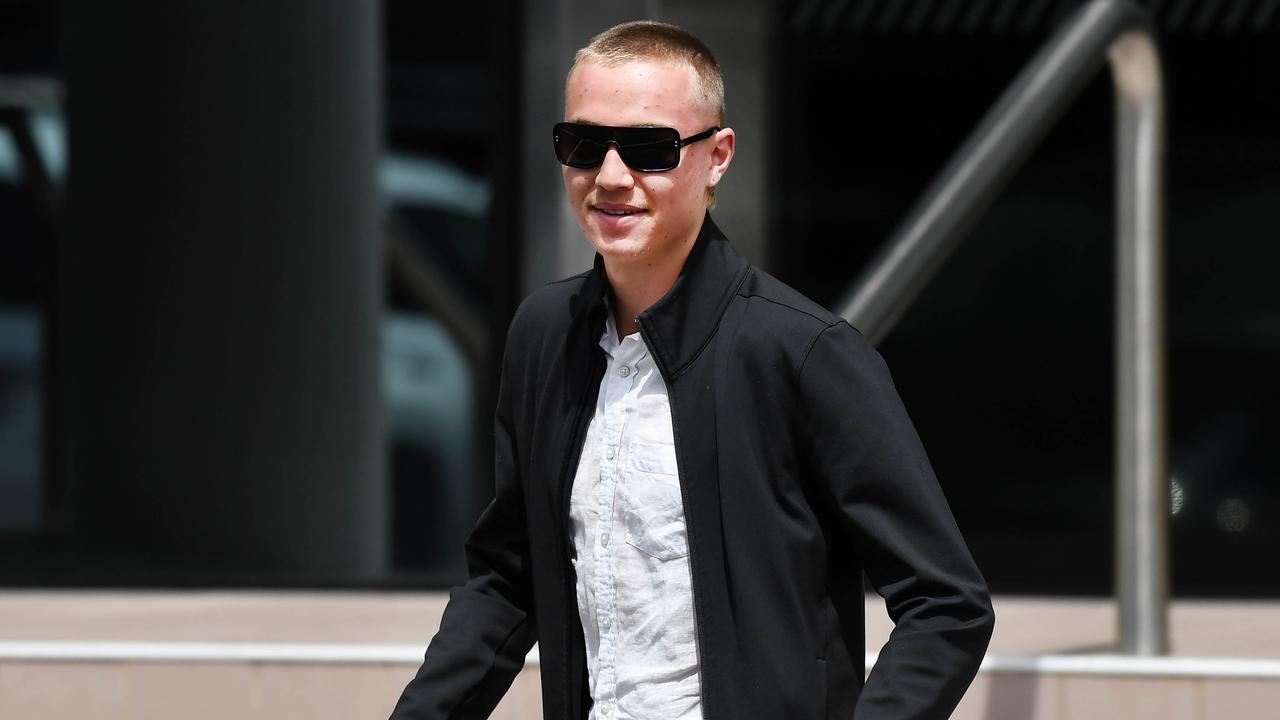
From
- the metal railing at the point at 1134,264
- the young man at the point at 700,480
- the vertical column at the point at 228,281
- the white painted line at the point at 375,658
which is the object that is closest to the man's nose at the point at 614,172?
the young man at the point at 700,480

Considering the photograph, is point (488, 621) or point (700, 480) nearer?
point (700, 480)

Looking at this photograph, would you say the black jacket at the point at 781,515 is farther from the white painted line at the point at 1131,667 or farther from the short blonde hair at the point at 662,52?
the white painted line at the point at 1131,667

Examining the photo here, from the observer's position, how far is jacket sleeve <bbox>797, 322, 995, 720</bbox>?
1.71 meters

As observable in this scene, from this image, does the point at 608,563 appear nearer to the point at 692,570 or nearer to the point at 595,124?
the point at 692,570

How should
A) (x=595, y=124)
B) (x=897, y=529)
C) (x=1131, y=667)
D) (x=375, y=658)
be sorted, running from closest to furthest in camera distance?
(x=897, y=529)
(x=595, y=124)
(x=1131, y=667)
(x=375, y=658)

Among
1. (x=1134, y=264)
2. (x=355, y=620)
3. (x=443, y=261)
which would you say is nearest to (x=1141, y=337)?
(x=1134, y=264)

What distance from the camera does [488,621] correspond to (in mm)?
2018

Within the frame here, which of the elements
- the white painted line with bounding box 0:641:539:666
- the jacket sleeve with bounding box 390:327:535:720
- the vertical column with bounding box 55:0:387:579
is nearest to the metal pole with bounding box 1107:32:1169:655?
the white painted line with bounding box 0:641:539:666

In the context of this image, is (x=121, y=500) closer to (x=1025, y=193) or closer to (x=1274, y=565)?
(x=1025, y=193)

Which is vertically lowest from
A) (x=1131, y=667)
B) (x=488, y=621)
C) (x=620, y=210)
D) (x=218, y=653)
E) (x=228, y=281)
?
(x=218, y=653)

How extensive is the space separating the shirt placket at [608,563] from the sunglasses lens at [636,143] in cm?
26

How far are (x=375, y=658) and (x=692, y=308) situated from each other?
7.61 ft

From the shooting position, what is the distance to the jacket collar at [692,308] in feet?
6.06

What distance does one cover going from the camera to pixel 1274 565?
6.34 metres
